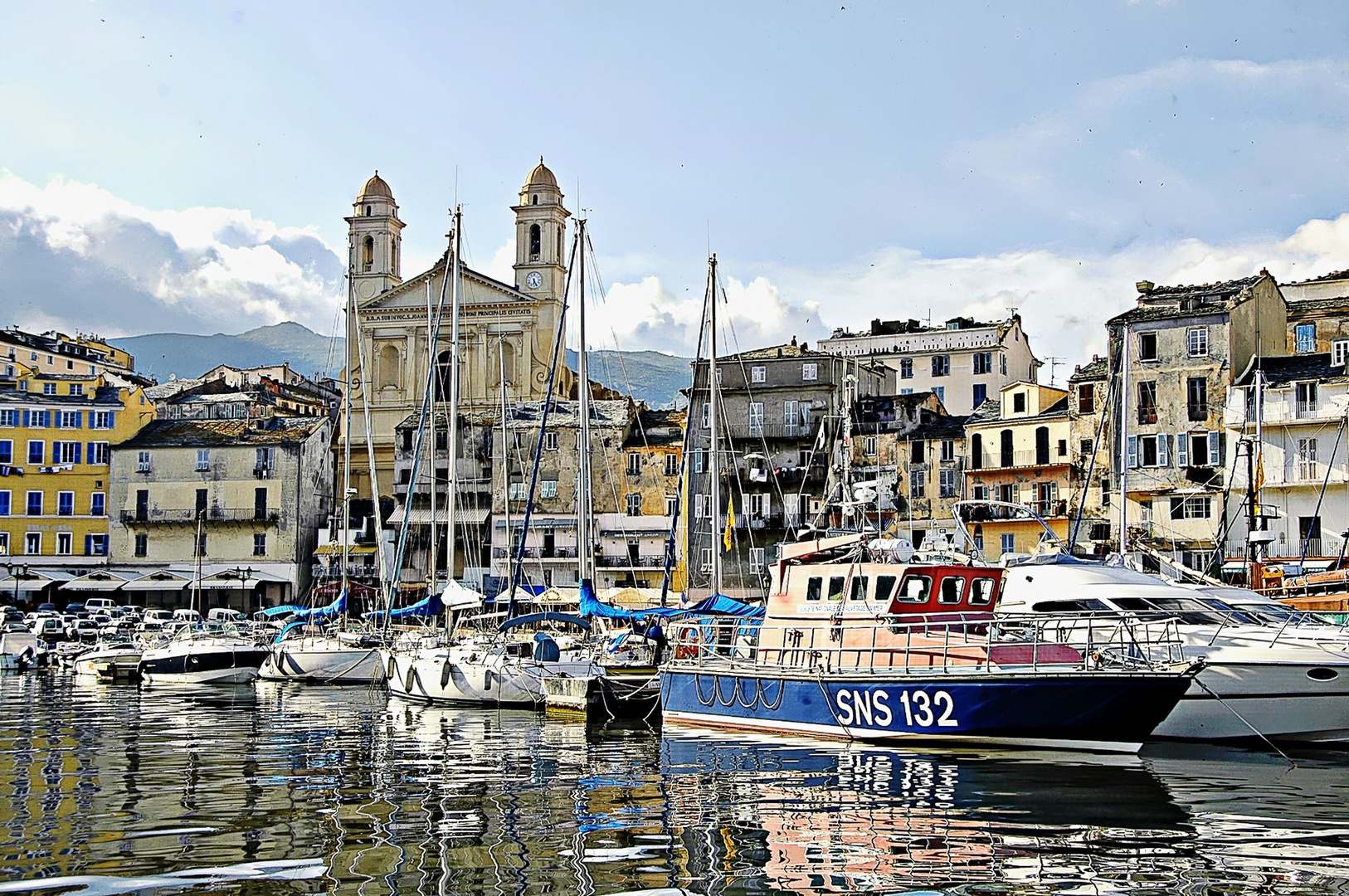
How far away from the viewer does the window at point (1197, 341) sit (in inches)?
2255

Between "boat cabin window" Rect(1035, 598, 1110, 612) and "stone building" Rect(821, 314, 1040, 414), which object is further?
"stone building" Rect(821, 314, 1040, 414)

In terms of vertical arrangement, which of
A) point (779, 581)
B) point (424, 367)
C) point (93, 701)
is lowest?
point (93, 701)

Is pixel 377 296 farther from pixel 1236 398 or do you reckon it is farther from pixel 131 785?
pixel 131 785

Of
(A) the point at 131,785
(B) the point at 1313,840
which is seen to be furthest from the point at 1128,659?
(A) the point at 131,785

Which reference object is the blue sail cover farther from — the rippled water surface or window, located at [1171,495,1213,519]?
window, located at [1171,495,1213,519]

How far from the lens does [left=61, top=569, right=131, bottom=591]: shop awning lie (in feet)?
254

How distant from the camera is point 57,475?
275ft

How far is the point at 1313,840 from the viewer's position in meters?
15.8

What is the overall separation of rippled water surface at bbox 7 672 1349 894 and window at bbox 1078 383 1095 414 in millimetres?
40114

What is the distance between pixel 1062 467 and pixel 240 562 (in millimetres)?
44295

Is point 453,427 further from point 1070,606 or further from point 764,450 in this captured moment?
point 764,450

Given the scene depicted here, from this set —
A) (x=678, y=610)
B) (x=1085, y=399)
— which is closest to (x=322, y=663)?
(x=678, y=610)

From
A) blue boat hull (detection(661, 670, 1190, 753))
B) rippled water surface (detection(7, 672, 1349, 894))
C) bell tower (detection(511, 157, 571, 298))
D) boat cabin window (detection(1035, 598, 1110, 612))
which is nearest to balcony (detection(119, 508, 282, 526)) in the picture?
bell tower (detection(511, 157, 571, 298))

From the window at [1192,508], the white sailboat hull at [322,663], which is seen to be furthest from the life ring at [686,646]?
the window at [1192,508]
